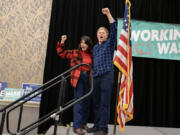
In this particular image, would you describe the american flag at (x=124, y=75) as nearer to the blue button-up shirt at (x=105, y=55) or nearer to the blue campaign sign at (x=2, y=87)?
the blue button-up shirt at (x=105, y=55)

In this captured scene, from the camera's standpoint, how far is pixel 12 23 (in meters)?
3.35

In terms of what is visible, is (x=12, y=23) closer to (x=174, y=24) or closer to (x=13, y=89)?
(x=13, y=89)

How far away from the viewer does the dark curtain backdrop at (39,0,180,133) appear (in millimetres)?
3033

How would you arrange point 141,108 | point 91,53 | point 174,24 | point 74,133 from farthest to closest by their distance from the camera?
point 174,24 < point 141,108 < point 91,53 < point 74,133

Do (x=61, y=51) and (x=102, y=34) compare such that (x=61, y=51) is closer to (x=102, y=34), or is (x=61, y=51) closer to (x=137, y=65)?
(x=102, y=34)

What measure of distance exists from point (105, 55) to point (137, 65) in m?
1.44

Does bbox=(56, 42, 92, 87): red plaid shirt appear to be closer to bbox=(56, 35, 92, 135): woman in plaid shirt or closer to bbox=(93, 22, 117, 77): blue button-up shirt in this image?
bbox=(56, 35, 92, 135): woman in plaid shirt

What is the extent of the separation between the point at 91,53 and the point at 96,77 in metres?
0.38

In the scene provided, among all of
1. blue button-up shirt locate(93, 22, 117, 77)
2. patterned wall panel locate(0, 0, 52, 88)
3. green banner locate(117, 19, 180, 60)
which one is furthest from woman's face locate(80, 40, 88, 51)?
patterned wall panel locate(0, 0, 52, 88)

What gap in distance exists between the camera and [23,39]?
3326mm

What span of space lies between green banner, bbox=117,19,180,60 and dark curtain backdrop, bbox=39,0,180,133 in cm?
14

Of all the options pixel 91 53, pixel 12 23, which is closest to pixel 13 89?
pixel 12 23

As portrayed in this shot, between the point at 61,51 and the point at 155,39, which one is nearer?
the point at 61,51

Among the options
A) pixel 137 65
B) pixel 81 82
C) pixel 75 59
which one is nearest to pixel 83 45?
pixel 75 59
